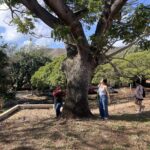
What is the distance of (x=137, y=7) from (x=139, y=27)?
740 mm

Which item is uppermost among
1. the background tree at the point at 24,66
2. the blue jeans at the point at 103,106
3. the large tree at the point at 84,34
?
the background tree at the point at 24,66

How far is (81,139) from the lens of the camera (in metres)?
10.9

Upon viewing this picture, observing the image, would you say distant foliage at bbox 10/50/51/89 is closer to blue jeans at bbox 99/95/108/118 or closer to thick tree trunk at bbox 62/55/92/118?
blue jeans at bbox 99/95/108/118

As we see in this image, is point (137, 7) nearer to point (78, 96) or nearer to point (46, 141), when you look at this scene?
point (78, 96)

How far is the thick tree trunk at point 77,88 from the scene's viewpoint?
45.1 ft

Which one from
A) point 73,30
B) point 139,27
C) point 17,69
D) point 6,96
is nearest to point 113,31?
point 139,27

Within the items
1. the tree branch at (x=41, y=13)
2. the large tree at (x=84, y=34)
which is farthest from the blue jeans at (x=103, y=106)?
the tree branch at (x=41, y=13)

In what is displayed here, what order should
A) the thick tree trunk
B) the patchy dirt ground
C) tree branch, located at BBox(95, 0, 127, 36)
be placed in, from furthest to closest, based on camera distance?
1. the thick tree trunk
2. tree branch, located at BBox(95, 0, 127, 36)
3. the patchy dirt ground

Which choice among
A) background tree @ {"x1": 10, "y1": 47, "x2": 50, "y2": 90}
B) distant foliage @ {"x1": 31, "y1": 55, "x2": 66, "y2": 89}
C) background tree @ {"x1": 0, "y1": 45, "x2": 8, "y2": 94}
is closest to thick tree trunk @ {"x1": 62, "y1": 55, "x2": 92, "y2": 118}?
background tree @ {"x1": 0, "y1": 45, "x2": 8, "y2": 94}

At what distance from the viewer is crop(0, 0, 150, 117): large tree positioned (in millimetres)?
13117

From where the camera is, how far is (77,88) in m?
13.7

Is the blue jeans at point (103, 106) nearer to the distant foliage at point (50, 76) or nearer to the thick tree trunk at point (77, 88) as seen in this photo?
the thick tree trunk at point (77, 88)

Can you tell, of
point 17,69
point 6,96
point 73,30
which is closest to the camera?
point 73,30

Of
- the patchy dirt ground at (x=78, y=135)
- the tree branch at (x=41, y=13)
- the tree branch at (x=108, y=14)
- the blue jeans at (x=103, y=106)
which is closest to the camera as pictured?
the patchy dirt ground at (x=78, y=135)
